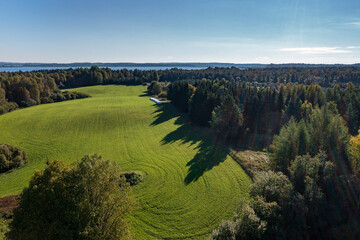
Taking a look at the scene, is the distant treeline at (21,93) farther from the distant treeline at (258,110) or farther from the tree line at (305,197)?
the tree line at (305,197)

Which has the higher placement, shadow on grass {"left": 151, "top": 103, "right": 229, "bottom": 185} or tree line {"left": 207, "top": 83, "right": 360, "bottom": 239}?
tree line {"left": 207, "top": 83, "right": 360, "bottom": 239}

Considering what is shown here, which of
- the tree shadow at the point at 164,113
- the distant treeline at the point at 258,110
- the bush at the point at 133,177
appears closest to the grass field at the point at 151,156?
the tree shadow at the point at 164,113

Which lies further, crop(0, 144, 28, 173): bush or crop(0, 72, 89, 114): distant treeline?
crop(0, 72, 89, 114): distant treeline

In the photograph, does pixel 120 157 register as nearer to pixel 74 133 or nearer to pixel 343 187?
pixel 74 133

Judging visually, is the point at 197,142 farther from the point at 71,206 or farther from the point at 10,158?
the point at 10,158

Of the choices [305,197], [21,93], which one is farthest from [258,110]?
[21,93]

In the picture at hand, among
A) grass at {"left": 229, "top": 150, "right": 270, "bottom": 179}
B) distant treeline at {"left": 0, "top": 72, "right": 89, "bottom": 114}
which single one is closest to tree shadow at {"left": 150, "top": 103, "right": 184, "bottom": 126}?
grass at {"left": 229, "top": 150, "right": 270, "bottom": 179}

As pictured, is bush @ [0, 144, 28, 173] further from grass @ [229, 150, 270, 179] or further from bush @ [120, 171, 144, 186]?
grass @ [229, 150, 270, 179]
